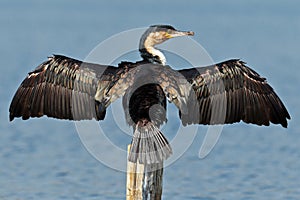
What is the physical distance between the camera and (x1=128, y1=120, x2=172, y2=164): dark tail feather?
10750 millimetres

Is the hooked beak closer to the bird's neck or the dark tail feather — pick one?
the bird's neck

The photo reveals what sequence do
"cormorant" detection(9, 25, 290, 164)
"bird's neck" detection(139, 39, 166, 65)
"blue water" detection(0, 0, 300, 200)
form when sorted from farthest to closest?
"blue water" detection(0, 0, 300, 200), "bird's neck" detection(139, 39, 166, 65), "cormorant" detection(9, 25, 290, 164)

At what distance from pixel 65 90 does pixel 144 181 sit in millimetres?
1951

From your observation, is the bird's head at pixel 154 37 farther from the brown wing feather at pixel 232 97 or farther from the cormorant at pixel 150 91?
the brown wing feather at pixel 232 97

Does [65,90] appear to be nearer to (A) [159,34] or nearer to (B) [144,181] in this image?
(A) [159,34]

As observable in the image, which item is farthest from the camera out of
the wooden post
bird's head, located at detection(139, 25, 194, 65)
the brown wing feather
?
the brown wing feather

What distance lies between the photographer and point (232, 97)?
12211 mm

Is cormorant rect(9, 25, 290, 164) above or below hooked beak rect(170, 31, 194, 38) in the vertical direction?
below

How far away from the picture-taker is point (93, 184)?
51.5 feet

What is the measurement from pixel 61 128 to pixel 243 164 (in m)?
5.11

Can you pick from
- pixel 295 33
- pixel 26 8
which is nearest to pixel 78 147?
pixel 295 33

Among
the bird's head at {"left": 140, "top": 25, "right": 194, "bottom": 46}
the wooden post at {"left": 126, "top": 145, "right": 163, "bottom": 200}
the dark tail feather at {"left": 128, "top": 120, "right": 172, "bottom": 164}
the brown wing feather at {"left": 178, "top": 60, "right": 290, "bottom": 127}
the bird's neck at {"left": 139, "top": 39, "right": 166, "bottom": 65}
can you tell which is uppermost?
the bird's head at {"left": 140, "top": 25, "right": 194, "bottom": 46}

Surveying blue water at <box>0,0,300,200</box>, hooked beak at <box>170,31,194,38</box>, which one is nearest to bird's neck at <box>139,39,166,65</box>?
hooked beak at <box>170,31,194,38</box>

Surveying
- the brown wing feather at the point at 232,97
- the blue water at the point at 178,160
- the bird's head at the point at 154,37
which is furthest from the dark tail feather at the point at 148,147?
the blue water at the point at 178,160
